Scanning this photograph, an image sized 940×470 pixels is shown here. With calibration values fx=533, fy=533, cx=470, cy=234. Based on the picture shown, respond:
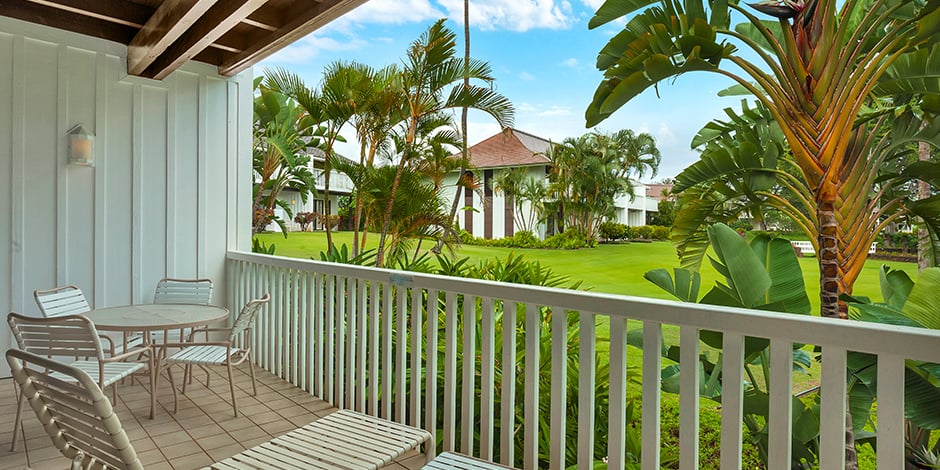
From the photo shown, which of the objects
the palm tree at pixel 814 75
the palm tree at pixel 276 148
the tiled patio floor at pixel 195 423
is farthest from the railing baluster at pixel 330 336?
the palm tree at pixel 276 148

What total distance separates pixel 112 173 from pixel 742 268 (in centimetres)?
511

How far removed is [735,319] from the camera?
176cm

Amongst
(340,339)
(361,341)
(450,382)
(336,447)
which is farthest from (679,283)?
(340,339)

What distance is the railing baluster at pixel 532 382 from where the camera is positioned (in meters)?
2.45

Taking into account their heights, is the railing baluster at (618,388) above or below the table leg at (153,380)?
above

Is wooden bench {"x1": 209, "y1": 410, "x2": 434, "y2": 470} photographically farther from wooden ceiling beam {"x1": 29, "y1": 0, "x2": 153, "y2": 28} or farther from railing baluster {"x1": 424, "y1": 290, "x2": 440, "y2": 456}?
wooden ceiling beam {"x1": 29, "y1": 0, "x2": 153, "y2": 28}

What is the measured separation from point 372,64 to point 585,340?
17.1 ft

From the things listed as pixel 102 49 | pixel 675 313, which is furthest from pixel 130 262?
pixel 675 313

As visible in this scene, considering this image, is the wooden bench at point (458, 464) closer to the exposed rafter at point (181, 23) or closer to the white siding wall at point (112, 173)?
the exposed rafter at point (181, 23)

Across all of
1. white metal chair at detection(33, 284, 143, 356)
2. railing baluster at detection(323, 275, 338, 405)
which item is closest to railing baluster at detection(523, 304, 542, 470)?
railing baluster at detection(323, 275, 338, 405)

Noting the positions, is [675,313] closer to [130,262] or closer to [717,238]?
[717,238]

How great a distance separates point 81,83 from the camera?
4.62 metres

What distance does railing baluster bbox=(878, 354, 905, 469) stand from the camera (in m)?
1.46

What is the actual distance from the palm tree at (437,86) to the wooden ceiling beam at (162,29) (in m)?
2.60
